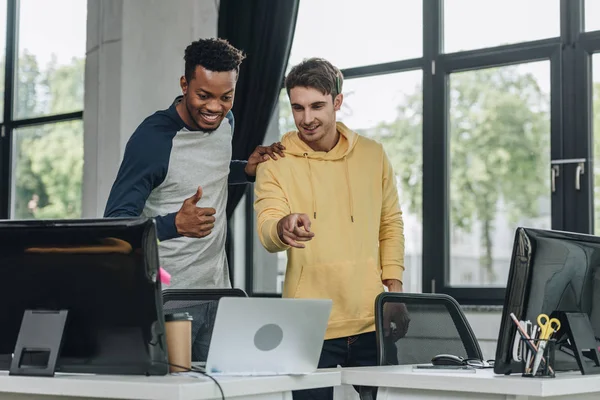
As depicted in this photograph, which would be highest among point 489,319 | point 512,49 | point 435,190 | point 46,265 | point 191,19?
point 191,19

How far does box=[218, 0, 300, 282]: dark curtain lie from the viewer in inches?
185

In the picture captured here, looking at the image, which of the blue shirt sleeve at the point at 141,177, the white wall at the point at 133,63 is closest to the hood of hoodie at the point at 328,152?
the blue shirt sleeve at the point at 141,177

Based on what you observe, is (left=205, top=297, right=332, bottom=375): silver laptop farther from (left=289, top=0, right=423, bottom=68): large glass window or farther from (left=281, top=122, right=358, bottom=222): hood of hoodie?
(left=289, top=0, right=423, bottom=68): large glass window

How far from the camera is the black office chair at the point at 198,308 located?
248 cm

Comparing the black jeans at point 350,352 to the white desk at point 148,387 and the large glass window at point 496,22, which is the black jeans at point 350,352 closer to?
the white desk at point 148,387

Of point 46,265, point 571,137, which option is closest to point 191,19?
point 571,137

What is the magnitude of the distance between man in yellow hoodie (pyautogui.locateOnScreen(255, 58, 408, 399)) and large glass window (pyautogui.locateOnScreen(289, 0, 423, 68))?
178cm

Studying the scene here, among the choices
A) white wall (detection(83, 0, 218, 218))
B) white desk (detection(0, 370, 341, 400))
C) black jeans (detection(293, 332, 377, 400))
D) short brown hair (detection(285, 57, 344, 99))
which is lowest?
black jeans (detection(293, 332, 377, 400))

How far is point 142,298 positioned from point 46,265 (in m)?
0.23

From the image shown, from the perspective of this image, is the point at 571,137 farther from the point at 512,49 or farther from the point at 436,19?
the point at 436,19

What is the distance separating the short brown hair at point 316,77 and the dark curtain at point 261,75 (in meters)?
1.92

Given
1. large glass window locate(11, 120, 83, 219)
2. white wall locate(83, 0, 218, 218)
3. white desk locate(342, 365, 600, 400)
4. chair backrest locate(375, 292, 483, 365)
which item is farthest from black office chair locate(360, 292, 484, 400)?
large glass window locate(11, 120, 83, 219)

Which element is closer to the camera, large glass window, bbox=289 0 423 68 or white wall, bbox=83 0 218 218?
large glass window, bbox=289 0 423 68

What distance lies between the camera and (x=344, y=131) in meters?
2.80
